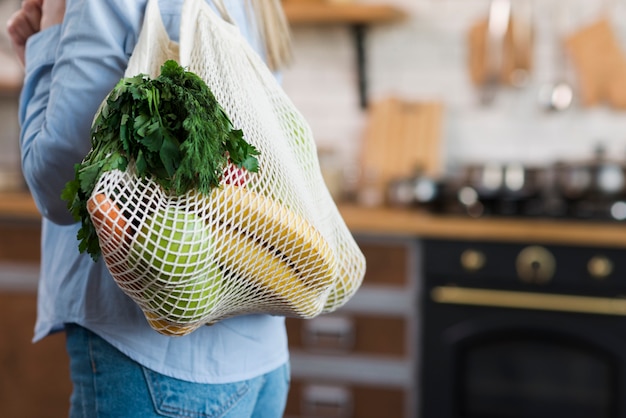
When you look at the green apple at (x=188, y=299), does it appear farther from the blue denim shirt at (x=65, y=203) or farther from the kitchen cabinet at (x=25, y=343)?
the kitchen cabinet at (x=25, y=343)

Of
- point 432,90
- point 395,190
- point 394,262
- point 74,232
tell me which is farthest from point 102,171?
point 432,90

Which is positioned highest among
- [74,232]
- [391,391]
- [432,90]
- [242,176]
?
[242,176]

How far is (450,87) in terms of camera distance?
3.06 m

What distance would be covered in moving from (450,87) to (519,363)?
107 cm

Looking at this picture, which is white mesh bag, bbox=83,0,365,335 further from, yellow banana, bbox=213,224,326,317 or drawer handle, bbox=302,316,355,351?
drawer handle, bbox=302,316,355,351

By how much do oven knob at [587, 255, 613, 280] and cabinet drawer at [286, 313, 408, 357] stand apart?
554mm

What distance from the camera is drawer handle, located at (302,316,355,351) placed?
2561 millimetres

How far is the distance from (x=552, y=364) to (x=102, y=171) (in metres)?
1.94

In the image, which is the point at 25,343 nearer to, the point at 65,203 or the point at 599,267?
the point at 599,267

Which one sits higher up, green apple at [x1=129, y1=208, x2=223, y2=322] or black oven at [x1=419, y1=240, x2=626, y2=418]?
green apple at [x1=129, y1=208, x2=223, y2=322]

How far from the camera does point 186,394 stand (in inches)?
38.9

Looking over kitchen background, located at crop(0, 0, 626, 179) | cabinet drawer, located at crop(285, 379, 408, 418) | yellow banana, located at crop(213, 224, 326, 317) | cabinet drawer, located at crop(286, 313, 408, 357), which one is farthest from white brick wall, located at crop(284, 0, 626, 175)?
yellow banana, located at crop(213, 224, 326, 317)

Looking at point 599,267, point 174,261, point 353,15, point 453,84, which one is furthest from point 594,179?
point 174,261

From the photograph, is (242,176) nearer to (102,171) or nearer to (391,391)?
(102,171)
